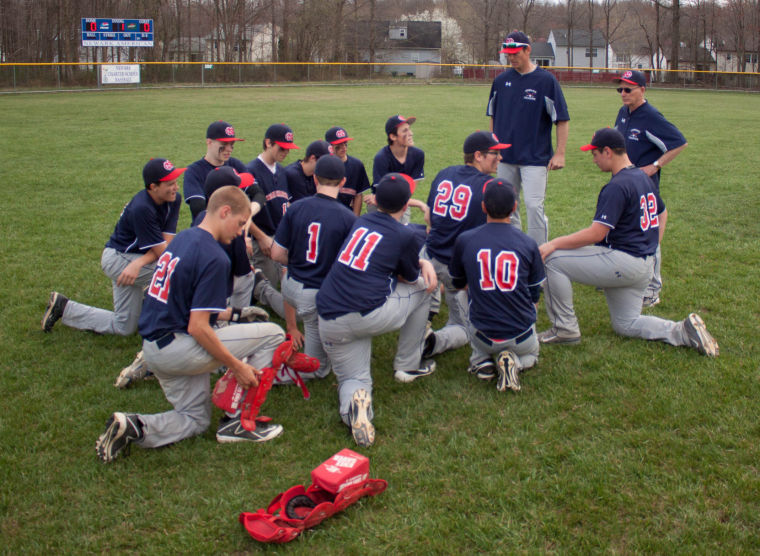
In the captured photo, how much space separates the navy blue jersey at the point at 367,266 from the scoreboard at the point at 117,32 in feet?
131

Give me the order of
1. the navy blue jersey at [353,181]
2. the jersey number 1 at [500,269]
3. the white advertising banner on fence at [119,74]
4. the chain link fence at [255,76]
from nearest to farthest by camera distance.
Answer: the jersey number 1 at [500,269] → the navy blue jersey at [353,181] → the chain link fence at [255,76] → the white advertising banner on fence at [119,74]

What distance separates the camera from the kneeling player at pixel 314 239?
4.82m

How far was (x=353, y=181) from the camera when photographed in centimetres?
746

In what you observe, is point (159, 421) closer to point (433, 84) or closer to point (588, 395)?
point (588, 395)

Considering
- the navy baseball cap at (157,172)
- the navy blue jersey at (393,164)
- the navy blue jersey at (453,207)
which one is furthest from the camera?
the navy blue jersey at (393,164)

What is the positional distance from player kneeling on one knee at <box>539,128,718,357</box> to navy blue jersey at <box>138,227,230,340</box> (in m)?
2.82

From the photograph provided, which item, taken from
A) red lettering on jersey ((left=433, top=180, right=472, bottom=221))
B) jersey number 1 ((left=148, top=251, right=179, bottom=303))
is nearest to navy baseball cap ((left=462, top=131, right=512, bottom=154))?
red lettering on jersey ((left=433, top=180, right=472, bottom=221))

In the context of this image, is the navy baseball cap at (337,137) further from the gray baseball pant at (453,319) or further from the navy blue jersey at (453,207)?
the gray baseball pant at (453,319)

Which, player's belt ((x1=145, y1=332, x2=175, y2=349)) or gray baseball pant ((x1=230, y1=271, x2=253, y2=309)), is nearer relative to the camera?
Result: player's belt ((x1=145, y1=332, x2=175, y2=349))

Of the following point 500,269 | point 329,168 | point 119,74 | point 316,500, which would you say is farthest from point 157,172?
point 119,74

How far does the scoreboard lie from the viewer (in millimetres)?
38188

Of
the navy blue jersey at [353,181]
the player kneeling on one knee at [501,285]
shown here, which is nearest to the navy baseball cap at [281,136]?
the navy blue jersey at [353,181]

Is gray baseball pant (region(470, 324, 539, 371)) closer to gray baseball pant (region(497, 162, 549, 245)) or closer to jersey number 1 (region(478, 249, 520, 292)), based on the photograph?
jersey number 1 (region(478, 249, 520, 292))

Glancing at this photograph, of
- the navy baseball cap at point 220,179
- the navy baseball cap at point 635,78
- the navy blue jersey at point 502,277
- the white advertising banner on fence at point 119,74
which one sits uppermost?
the white advertising banner on fence at point 119,74
